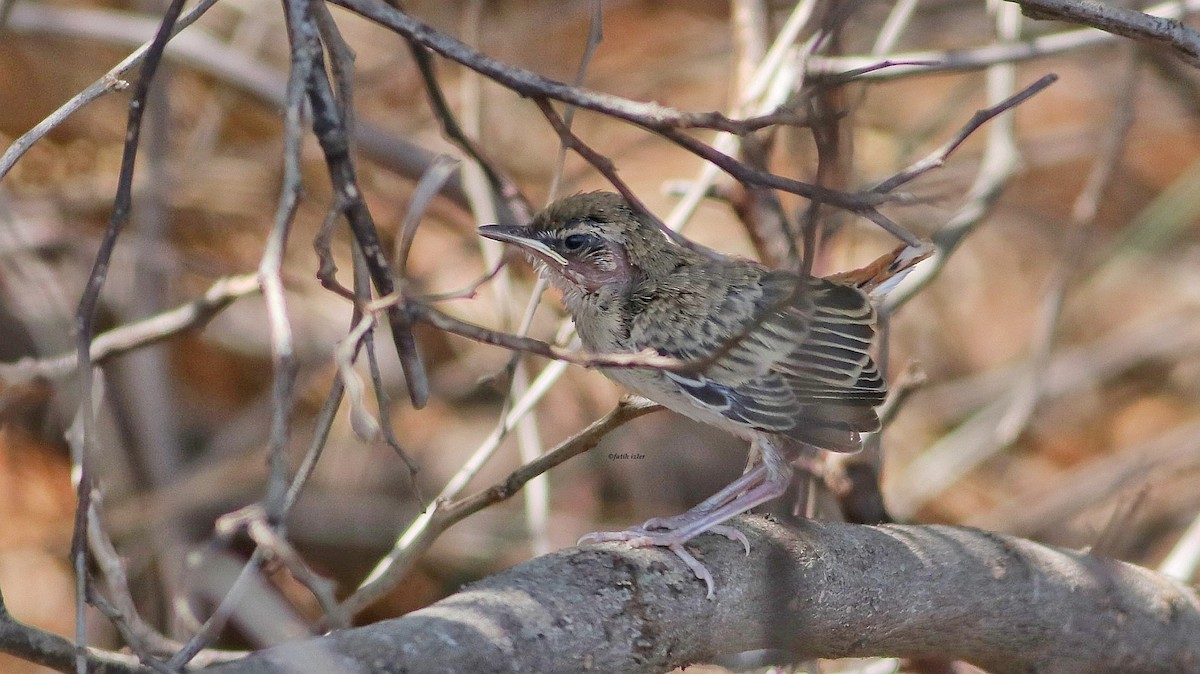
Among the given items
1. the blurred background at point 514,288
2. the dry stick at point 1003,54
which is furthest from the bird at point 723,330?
the dry stick at point 1003,54

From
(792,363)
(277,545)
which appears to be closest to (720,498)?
(792,363)

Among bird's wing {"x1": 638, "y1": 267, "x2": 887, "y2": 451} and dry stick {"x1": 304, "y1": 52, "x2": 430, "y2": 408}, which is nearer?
dry stick {"x1": 304, "y1": 52, "x2": 430, "y2": 408}

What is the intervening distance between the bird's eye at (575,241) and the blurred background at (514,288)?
57 cm

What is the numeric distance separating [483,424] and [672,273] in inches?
137

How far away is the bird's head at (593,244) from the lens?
3482mm

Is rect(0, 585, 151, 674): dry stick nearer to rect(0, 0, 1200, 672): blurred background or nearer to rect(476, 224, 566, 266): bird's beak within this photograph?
rect(476, 224, 566, 266): bird's beak

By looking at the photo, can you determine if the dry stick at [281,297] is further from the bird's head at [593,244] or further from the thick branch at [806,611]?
the bird's head at [593,244]

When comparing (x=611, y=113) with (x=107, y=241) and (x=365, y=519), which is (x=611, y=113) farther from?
(x=365, y=519)

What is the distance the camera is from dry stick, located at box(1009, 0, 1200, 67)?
2342 mm

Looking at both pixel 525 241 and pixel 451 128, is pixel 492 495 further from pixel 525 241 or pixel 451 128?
pixel 451 128

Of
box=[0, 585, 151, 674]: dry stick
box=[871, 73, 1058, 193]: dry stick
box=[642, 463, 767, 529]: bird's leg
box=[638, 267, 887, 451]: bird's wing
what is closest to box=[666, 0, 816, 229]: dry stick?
box=[638, 267, 887, 451]: bird's wing

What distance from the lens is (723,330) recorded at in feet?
10.7

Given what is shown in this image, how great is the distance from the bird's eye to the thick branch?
102 centimetres

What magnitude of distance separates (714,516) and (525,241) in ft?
3.35
